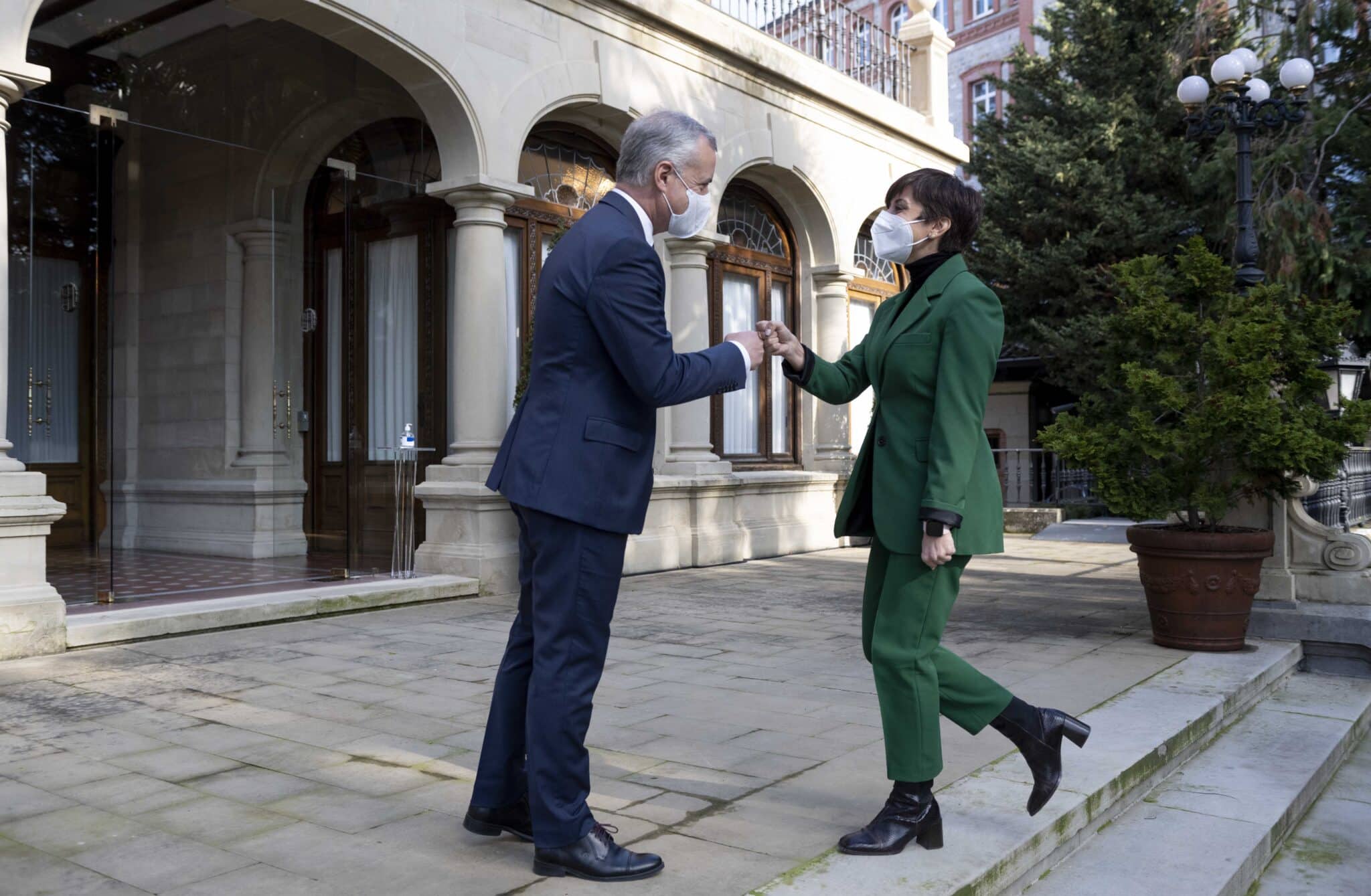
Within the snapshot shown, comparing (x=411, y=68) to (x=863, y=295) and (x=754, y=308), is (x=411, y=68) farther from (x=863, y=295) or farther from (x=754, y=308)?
(x=863, y=295)

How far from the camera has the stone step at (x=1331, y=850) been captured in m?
3.66

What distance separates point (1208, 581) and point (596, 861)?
15.0 feet

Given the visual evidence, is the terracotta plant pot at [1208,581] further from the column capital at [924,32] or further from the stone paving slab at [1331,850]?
the column capital at [924,32]

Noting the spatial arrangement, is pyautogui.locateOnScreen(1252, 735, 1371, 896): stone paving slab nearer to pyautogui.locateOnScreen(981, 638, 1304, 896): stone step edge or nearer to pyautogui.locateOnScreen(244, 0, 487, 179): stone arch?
pyautogui.locateOnScreen(981, 638, 1304, 896): stone step edge

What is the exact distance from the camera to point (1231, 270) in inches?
265

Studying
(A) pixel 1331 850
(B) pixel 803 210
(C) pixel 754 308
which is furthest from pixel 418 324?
(A) pixel 1331 850

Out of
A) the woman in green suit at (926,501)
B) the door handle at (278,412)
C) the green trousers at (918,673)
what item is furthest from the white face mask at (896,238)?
the door handle at (278,412)

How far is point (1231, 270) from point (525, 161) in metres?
5.99

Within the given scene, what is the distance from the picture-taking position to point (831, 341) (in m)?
13.5

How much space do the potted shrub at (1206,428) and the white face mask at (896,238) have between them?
360 centimetres

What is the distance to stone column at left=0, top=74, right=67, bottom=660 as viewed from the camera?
5.93 meters

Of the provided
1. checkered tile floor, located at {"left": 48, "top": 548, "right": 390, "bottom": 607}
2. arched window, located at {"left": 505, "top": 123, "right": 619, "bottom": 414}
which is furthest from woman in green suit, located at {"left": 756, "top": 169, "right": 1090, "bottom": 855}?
arched window, located at {"left": 505, "top": 123, "right": 619, "bottom": 414}

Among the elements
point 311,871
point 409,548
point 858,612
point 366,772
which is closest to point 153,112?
point 409,548

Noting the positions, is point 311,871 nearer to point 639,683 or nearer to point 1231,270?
point 639,683
